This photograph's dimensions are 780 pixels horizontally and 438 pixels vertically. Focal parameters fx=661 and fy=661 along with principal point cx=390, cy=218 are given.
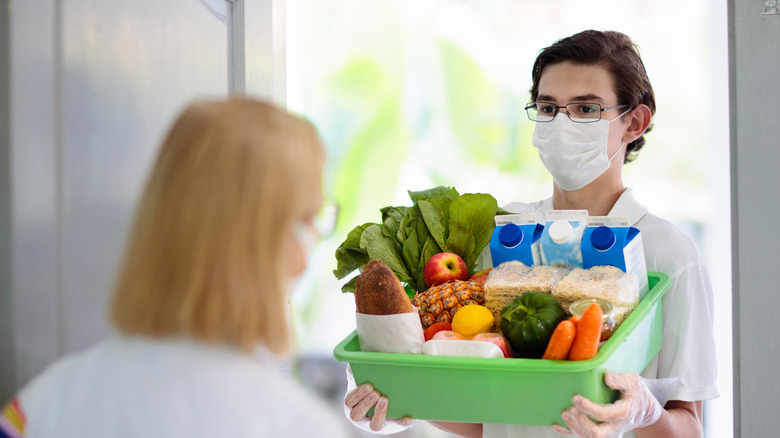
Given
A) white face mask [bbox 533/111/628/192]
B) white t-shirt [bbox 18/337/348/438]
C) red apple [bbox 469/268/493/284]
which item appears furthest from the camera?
white face mask [bbox 533/111/628/192]

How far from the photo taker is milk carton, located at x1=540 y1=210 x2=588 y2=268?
45.9 inches

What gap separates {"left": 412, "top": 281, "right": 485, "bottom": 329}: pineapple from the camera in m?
1.18

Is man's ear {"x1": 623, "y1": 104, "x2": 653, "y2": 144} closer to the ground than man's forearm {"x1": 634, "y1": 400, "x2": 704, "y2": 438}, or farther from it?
farther from it

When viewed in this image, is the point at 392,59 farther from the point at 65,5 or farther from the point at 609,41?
the point at 65,5

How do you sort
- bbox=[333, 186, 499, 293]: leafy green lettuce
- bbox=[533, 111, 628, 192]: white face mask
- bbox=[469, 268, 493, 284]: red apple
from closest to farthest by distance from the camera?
bbox=[469, 268, 493, 284]: red apple < bbox=[333, 186, 499, 293]: leafy green lettuce < bbox=[533, 111, 628, 192]: white face mask

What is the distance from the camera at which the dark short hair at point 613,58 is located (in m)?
1.46

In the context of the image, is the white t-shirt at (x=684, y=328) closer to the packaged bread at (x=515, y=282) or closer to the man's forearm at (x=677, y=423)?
the man's forearm at (x=677, y=423)

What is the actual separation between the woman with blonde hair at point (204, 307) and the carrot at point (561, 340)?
407 mm

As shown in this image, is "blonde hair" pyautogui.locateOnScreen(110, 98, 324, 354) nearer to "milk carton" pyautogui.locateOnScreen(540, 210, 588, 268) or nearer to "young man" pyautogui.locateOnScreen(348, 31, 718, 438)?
"milk carton" pyautogui.locateOnScreen(540, 210, 588, 268)

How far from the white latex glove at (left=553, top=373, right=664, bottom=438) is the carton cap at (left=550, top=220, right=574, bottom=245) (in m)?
0.25

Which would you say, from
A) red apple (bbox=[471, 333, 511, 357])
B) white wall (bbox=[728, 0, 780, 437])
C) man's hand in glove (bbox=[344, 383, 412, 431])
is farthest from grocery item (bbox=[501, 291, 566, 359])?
white wall (bbox=[728, 0, 780, 437])

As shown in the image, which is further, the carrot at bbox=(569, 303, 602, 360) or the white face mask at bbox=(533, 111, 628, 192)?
the white face mask at bbox=(533, 111, 628, 192)

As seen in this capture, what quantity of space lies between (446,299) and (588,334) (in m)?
0.31

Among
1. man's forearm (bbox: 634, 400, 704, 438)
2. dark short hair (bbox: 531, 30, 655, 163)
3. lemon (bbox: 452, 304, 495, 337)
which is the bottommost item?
man's forearm (bbox: 634, 400, 704, 438)
